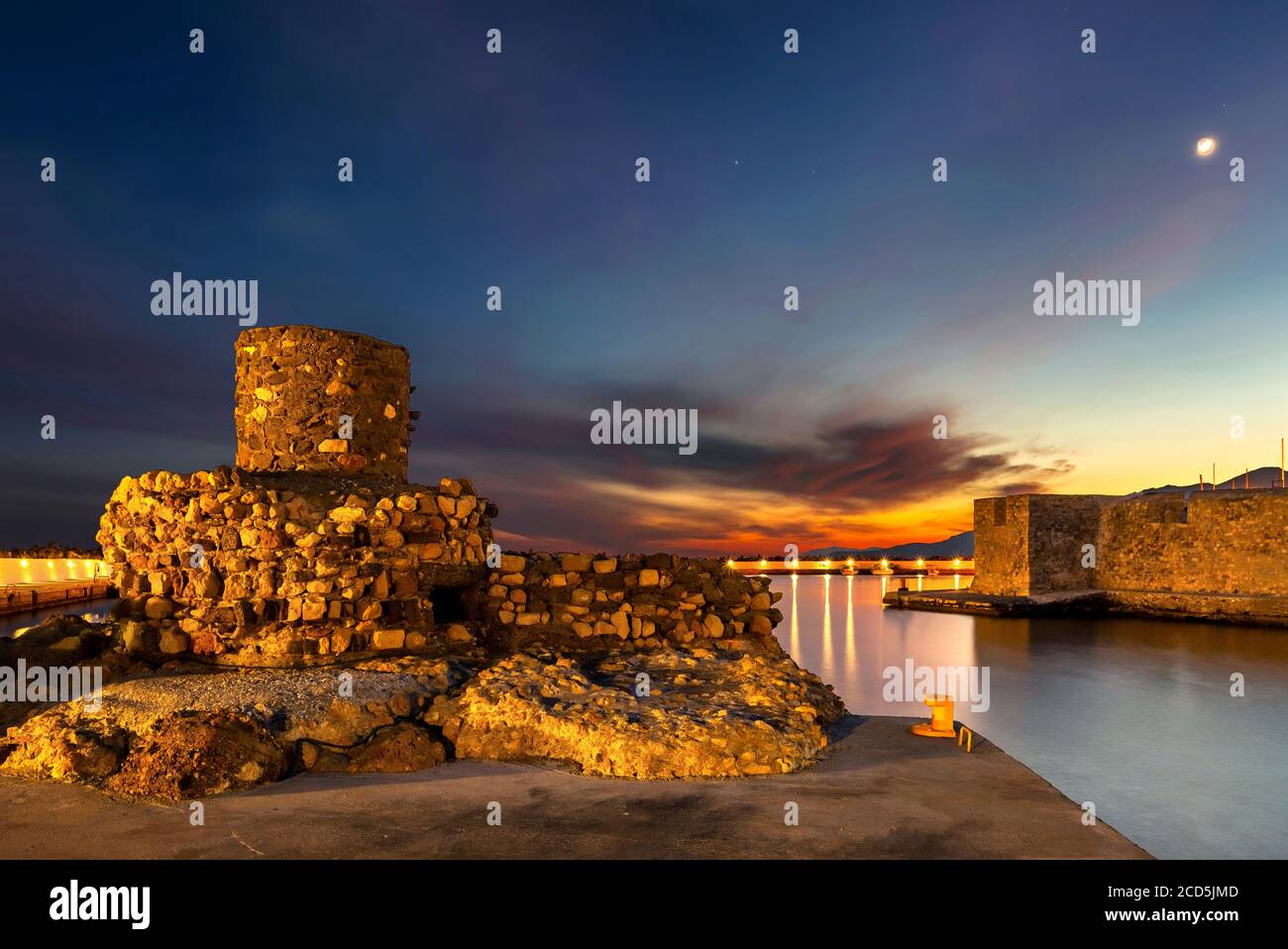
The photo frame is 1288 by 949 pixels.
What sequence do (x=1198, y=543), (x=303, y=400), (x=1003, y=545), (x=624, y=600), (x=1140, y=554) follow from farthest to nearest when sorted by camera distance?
1. (x=1003, y=545)
2. (x=1140, y=554)
3. (x=1198, y=543)
4. (x=624, y=600)
5. (x=303, y=400)

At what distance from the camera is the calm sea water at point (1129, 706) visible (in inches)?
320

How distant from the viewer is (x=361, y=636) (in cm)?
577

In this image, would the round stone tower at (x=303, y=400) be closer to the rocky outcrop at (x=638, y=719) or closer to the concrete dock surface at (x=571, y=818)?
the rocky outcrop at (x=638, y=719)

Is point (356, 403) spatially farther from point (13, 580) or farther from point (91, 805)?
point (13, 580)

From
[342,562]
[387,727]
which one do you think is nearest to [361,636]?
[342,562]

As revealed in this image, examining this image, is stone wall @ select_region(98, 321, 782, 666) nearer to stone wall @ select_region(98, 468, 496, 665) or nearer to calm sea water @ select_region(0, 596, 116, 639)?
stone wall @ select_region(98, 468, 496, 665)

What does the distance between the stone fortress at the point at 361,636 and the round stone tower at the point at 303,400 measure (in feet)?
0.06

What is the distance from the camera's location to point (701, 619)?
7312 millimetres

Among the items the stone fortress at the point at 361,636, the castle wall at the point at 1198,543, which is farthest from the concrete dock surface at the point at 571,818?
the castle wall at the point at 1198,543

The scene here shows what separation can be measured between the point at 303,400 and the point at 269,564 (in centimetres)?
156

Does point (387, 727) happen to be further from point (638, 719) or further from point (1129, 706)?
point (1129, 706)
